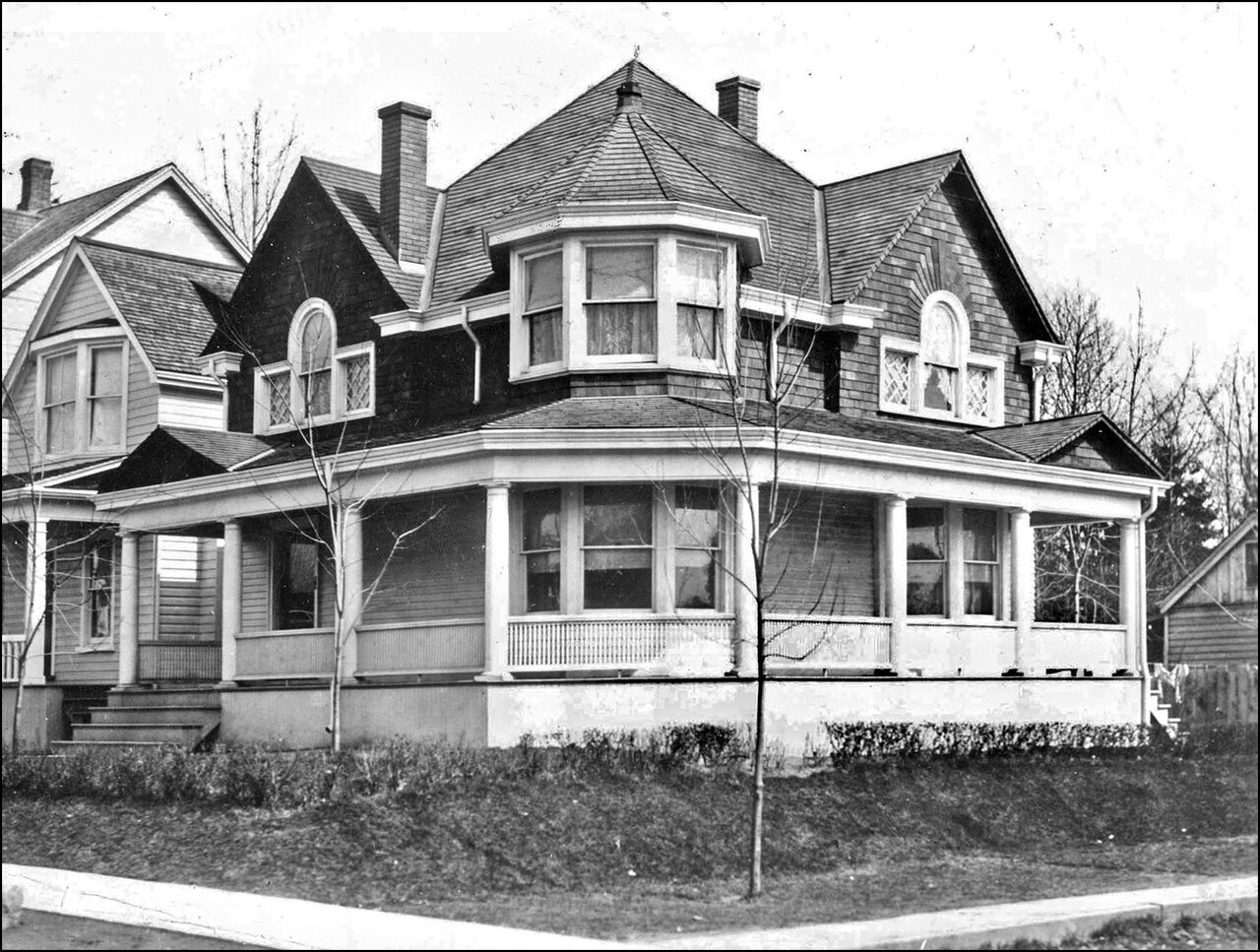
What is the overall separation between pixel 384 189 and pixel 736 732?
38.6 feet

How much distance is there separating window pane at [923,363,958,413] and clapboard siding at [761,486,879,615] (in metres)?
2.60

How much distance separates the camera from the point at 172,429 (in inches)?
1023

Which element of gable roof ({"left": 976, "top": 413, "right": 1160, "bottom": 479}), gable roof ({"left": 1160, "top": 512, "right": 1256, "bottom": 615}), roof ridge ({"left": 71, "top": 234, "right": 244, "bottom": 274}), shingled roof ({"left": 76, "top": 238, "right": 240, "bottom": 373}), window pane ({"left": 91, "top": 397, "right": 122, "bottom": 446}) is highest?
roof ridge ({"left": 71, "top": 234, "right": 244, "bottom": 274})

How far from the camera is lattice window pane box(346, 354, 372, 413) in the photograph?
2602 cm

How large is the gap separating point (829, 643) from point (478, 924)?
30.3ft

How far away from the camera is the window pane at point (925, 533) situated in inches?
953

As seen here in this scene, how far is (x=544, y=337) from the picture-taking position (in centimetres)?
2264

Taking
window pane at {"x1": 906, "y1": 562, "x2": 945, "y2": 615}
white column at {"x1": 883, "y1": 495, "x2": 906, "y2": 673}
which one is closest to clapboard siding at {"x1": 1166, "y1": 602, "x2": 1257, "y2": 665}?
window pane at {"x1": 906, "y1": 562, "x2": 945, "y2": 615}

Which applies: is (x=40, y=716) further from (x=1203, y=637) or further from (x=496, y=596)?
(x=1203, y=637)

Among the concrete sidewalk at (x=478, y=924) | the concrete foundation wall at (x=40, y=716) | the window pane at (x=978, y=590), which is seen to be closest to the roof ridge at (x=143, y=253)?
the concrete foundation wall at (x=40, y=716)

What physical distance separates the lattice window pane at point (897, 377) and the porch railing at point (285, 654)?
29.0 feet

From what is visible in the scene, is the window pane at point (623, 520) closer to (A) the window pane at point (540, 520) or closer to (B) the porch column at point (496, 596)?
(A) the window pane at point (540, 520)

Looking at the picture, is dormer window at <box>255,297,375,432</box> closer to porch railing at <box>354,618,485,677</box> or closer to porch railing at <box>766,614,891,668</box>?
porch railing at <box>354,618,485,677</box>

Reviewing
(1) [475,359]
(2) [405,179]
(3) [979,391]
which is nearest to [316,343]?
(2) [405,179]
